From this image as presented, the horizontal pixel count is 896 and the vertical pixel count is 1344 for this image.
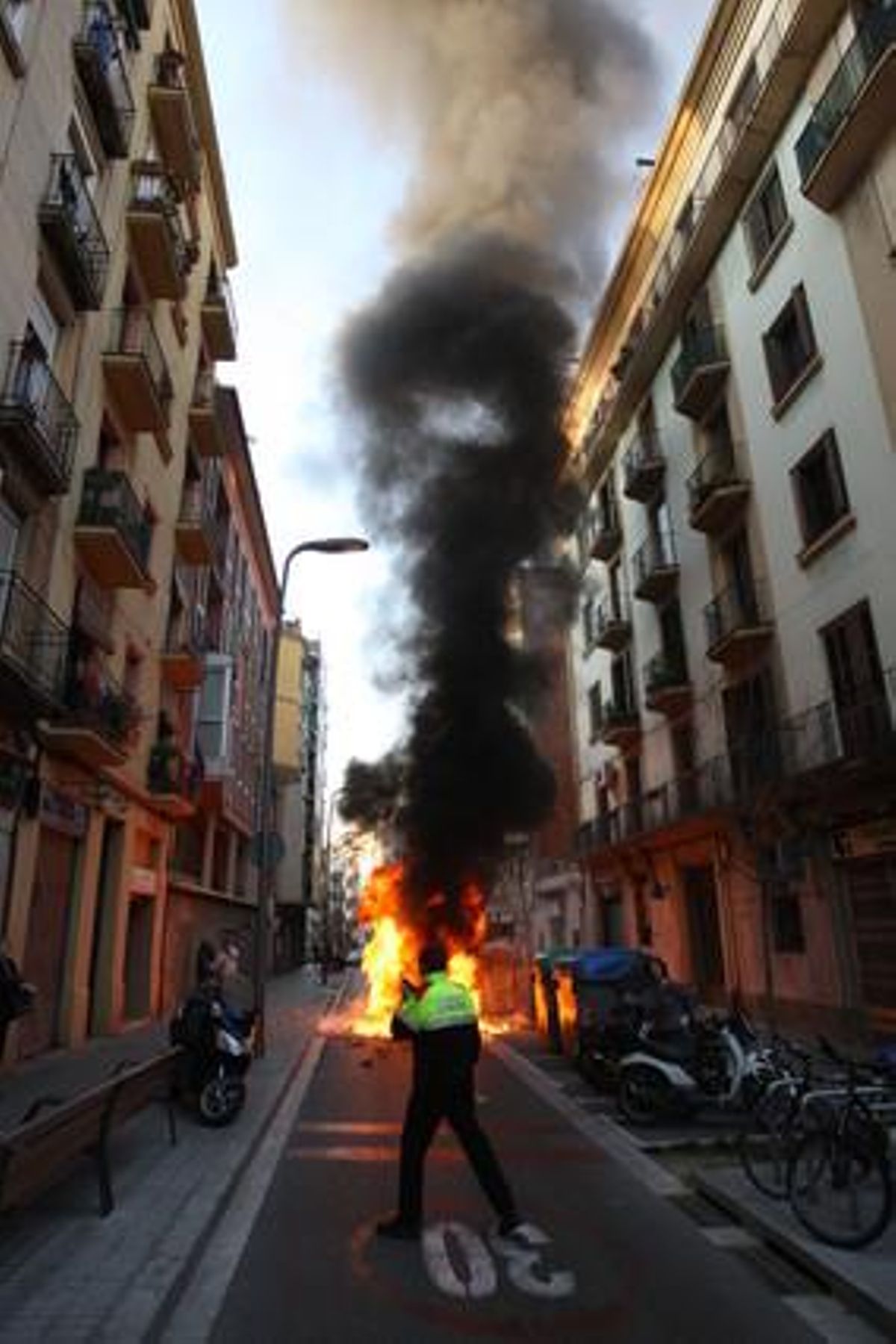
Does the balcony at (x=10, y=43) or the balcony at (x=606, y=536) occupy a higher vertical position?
the balcony at (x=606, y=536)

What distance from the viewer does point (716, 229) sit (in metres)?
20.0

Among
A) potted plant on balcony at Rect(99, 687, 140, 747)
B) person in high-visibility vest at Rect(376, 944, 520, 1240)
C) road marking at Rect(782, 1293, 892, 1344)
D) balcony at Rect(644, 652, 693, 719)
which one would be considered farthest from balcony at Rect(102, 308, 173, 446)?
road marking at Rect(782, 1293, 892, 1344)

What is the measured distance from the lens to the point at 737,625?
61.4 ft

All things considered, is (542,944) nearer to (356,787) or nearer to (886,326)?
(356,787)

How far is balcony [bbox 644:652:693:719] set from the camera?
2177 centimetres

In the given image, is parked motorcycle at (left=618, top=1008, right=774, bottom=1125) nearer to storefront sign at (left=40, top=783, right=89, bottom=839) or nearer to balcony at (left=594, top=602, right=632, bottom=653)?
storefront sign at (left=40, top=783, right=89, bottom=839)

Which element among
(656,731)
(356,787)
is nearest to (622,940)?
(656,731)

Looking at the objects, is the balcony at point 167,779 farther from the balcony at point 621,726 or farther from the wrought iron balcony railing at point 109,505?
the balcony at point 621,726

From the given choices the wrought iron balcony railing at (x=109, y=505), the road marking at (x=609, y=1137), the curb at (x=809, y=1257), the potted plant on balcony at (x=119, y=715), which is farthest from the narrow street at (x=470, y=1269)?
the wrought iron balcony railing at (x=109, y=505)

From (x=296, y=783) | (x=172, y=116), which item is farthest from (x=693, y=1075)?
(x=296, y=783)

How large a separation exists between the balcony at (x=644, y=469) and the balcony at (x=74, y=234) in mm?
13916

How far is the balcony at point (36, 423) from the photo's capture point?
10.5m

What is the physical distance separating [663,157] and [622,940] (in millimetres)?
20672

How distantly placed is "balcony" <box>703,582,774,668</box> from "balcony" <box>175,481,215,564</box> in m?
10.7
